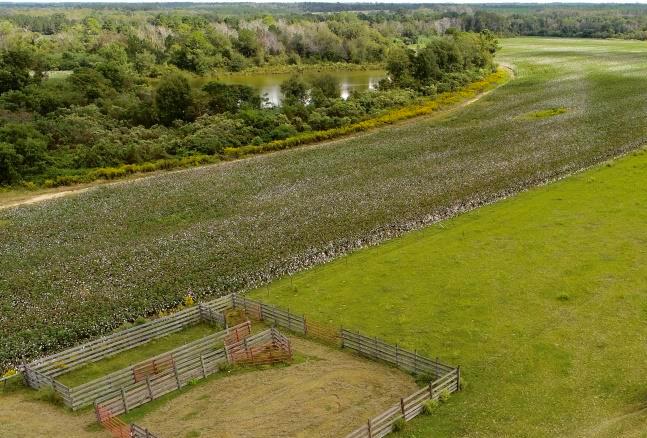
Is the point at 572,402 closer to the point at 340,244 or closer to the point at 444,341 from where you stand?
the point at 444,341

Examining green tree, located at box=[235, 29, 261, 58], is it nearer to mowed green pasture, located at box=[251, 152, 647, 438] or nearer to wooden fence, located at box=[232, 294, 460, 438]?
mowed green pasture, located at box=[251, 152, 647, 438]

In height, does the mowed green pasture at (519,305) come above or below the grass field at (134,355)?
above

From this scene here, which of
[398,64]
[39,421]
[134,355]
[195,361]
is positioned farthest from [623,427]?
[398,64]

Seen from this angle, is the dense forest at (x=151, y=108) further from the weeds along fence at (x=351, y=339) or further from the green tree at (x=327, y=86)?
the weeds along fence at (x=351, y=339)

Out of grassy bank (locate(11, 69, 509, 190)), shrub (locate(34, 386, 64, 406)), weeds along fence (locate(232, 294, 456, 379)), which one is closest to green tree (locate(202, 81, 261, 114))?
grassy bank (locate(11, 69, 509, 190))

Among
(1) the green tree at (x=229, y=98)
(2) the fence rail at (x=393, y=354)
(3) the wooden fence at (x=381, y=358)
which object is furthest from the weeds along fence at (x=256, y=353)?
(1) the green tree at (x=229, y=98)

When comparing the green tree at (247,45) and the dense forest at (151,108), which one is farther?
the green tree at (247,45)
